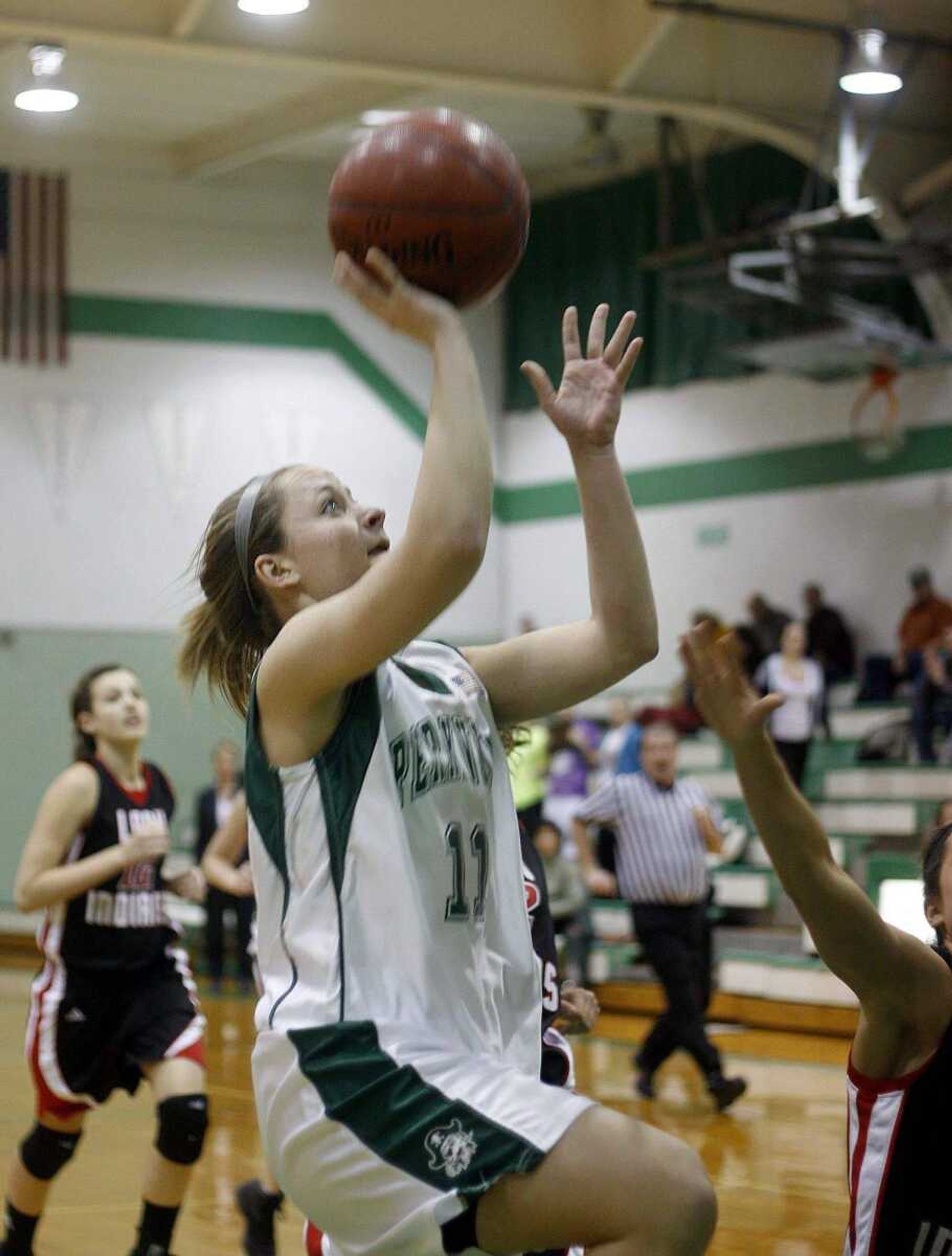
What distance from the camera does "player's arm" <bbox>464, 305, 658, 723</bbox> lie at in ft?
8.71

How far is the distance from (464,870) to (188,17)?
380 inches

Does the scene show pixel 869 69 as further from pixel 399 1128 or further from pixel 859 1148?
pixel 399 1128

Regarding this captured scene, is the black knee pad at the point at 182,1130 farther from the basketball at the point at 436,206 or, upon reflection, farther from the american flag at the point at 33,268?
the american flag at the point at 33,268

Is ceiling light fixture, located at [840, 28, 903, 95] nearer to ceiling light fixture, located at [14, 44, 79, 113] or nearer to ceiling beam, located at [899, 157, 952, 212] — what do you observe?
ceiling beam, located at [899, 157, 952, 212]

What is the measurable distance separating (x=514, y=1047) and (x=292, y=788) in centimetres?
47

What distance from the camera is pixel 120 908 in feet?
17.8

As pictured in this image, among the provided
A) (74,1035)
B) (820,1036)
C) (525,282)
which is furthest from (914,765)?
(74,1035)

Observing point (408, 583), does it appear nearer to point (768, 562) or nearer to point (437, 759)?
point (437, 759)

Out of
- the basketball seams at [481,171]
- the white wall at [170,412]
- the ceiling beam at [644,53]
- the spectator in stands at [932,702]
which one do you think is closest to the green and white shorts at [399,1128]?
the basketball seams at [481,171]

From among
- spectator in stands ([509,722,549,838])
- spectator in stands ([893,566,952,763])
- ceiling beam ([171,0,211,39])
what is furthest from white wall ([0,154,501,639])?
ceiling beam ([171,0,211,39])

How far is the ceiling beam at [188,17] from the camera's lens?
1099cm

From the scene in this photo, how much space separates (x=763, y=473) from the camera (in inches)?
663

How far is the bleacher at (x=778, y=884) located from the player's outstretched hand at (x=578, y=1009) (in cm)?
671

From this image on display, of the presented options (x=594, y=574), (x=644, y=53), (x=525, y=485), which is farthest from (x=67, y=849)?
(x=525, y=485)
